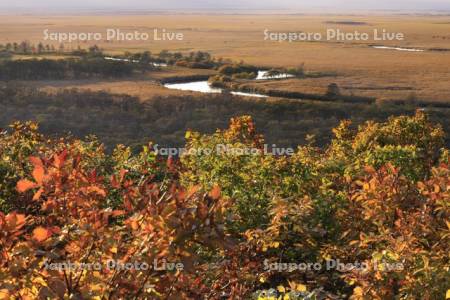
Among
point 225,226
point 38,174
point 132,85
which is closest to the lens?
point 38,174

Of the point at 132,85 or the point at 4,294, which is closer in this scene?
the point at 4,294

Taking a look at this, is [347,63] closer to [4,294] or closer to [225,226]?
[225,226]

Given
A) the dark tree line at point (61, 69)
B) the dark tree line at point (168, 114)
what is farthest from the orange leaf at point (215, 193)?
the dark tree line at point (61, 69)

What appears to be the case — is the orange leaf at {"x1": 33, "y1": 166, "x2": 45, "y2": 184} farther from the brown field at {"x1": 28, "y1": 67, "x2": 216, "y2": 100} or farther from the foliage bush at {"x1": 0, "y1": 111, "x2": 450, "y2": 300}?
the brown field at {"x1": 28, "y1": 67, "x2": 216, "y2": 100}

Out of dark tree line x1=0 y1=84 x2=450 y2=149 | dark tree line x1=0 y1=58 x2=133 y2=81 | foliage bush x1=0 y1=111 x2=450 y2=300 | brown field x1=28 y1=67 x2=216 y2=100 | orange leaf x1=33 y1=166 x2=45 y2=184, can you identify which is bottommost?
dark tree line x1=0 y1=84 x2=450 y2=149

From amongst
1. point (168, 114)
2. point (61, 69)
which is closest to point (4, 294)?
point (168, 114)

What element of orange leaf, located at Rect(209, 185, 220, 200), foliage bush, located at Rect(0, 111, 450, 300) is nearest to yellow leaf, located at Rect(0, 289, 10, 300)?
foliage bush, located at Rect(0, 111, 450, 300)

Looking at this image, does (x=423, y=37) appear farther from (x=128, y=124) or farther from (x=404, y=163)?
(x=404, y=163)

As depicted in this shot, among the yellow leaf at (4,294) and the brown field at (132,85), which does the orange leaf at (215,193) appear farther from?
the brown field at (132,85)

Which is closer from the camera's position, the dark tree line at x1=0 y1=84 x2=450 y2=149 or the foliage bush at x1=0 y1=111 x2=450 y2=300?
the foliage bush at x1=0 y1=111 x2=450 y2=300
